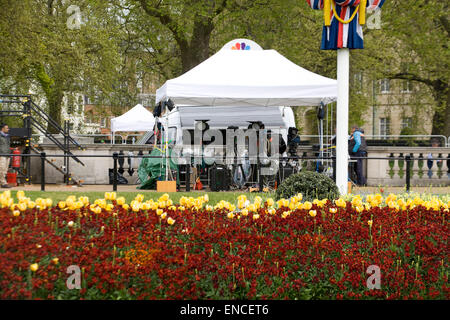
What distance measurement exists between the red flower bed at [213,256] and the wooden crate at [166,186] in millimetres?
8790

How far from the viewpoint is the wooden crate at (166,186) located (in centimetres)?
1513

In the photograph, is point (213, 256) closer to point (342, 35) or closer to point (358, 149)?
point (342, 35)

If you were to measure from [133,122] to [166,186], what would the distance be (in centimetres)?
1548

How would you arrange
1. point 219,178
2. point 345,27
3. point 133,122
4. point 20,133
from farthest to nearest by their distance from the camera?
point 133,122, point 20,133, point 219,178, point 345,27

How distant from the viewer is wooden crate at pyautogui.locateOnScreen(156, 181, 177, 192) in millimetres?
15127

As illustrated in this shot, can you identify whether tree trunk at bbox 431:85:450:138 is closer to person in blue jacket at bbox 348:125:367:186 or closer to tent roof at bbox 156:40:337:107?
person in blue jacket at bbox 348:125:367:186

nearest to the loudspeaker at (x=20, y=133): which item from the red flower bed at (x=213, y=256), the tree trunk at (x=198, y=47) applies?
the tree trunk at (x=198, y=47)

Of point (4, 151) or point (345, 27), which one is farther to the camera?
point (4, 151)

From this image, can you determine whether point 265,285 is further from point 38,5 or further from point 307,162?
point 38,5

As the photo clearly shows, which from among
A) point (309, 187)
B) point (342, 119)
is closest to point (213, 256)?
point (309, 187)

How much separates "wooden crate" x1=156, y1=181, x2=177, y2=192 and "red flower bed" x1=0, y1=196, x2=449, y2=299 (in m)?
8.79

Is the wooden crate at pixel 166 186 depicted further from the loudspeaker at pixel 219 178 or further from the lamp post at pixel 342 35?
the lamp post at pixel 342 35

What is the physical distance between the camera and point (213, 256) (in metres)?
5.14

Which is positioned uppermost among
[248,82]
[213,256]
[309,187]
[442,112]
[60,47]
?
[60,47]
